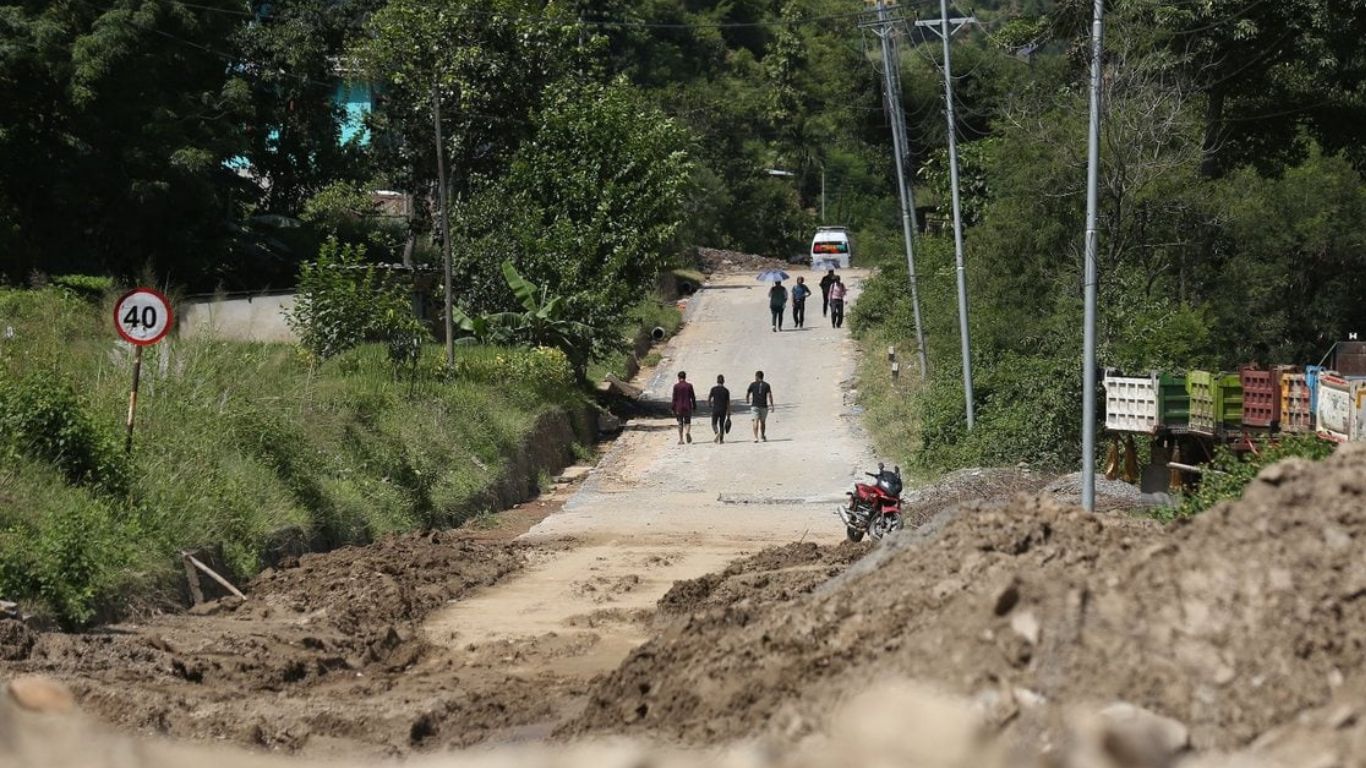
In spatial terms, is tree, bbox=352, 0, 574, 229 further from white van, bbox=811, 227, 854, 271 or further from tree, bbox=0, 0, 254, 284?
white van, bbox=811, 227, 854, 271

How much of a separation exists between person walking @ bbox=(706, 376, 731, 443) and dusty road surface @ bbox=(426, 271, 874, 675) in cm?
40

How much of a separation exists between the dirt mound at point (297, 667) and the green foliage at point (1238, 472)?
22.4ft

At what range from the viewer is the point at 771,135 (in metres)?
87.5

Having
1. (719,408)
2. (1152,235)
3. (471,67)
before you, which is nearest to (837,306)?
(471,67)

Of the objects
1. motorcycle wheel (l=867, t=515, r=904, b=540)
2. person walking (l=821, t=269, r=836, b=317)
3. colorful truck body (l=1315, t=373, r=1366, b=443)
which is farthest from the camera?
person walking (l=821, t=269, r=836, b=317)

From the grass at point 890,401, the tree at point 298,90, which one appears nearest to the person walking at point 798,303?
the grass at point 890,401

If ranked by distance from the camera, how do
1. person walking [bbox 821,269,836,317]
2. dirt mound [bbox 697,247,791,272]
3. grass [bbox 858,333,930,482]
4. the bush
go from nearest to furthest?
the bush
grass [bbox 858,333,930,482]
person walking [bbox 821,269,836,317]
dirt mound [bbox 697,247,791,272]

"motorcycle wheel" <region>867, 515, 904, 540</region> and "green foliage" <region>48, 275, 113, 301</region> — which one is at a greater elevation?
"green foliage" <region>48, 275, 113, 301</region>

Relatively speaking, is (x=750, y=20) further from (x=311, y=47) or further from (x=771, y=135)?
(x=311, y=47)

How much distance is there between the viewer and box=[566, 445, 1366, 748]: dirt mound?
847 centimetres

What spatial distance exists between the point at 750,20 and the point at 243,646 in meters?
86.3

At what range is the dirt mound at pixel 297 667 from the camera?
11.7m

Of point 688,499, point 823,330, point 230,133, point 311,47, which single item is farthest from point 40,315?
point 823,330

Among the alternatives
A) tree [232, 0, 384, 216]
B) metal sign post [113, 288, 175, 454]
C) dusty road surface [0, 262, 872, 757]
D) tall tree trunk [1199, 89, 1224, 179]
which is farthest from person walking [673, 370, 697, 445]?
tree [232, 0, 384, 216]
